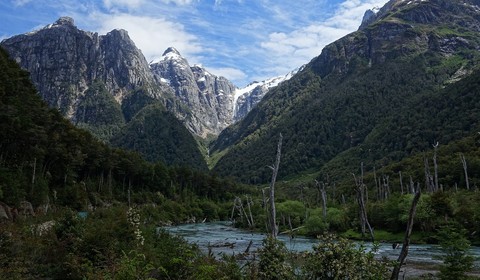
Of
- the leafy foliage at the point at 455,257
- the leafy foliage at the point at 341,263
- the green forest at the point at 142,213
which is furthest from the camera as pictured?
the leafy foliage at the point at 455,257

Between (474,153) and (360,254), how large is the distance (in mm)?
126839

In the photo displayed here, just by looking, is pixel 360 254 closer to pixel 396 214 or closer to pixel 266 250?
pixel 266 250

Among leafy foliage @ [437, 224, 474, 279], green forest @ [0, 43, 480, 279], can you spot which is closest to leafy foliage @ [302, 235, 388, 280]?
green forest @ [0, 43, 480, 279]

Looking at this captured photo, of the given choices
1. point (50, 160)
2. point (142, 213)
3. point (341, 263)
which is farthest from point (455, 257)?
point (50, 160)

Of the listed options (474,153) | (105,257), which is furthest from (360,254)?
(474,153)

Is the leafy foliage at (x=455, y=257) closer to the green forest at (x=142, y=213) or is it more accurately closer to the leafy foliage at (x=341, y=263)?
the green forest at (x=142, y=213)

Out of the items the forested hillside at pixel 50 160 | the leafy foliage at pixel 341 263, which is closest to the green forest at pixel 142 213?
the leafy foliage at pixel 341 263

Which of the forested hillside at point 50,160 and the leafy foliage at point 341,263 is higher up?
the forested hillside at point 50,160

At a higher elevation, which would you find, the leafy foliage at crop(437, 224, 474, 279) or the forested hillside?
the forested hillside

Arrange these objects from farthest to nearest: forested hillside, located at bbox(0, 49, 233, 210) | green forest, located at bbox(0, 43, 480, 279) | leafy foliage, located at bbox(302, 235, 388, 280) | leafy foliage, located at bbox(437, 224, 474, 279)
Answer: forested hillside, located at bbox(0, 49, 233, 210), leafy foliage, located at bbox(437, 224, 474, 279), green forest, located at bbox(0, 43, 480, 279), leafy foliage, located at bbox(302, 235, 388, 280)

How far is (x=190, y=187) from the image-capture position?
16350 cm

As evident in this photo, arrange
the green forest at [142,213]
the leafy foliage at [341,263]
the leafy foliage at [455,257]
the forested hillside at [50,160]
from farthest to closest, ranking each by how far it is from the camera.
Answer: the forested hillside at [50,160] → the leafy foliage at [455,257] → the green forest at [142,213] → the leafy foliage at [341,263]

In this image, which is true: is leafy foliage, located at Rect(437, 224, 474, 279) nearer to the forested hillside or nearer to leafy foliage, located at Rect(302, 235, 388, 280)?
leafy foliage, located at Rect(302, 235, 388, 280)

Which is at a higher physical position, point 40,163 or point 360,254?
point 40,163
